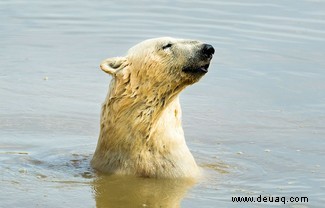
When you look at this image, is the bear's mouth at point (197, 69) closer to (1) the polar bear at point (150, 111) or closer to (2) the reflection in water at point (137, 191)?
(1) the polar bear at point (150, 111)

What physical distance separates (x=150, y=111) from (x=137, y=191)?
750 mm

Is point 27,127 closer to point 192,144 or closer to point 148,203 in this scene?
point 192,144

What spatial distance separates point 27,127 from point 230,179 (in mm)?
2582

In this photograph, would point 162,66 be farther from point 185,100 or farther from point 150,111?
→ point 185,100

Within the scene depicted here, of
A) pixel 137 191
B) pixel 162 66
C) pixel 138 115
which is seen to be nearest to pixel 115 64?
pixel 162 66

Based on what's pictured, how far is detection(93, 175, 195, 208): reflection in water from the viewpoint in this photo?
884 centimetres

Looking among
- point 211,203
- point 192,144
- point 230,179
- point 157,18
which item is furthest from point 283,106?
point 157,18

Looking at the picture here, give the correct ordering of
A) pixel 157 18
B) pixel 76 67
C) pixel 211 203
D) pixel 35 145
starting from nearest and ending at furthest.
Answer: pixel 211 203, pixel 35 145, pixel 76 67, pixel 157 18

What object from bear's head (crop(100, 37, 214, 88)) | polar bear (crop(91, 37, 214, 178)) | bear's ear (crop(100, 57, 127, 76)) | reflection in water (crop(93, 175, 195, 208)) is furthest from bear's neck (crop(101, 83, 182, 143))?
reflection in water (crop(93, 175, 195, 208))

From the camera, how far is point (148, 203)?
29.0ft

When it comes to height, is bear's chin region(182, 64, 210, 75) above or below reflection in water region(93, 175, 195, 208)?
above

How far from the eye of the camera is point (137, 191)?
9.12 metres

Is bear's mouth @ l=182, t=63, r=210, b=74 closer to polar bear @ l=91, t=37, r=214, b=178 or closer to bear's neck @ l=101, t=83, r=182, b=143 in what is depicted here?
polar bear @ l=91, t=37, r=214, b=178

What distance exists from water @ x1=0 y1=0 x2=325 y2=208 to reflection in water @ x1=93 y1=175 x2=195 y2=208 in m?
0.02
